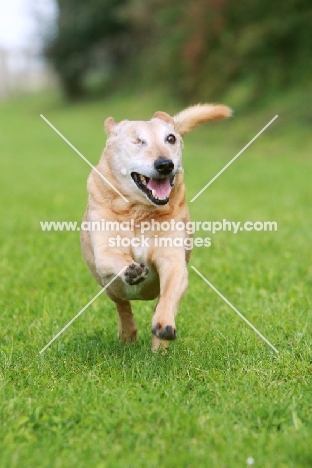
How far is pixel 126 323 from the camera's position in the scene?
4176 mm

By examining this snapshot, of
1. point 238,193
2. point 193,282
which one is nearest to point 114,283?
point 193,282

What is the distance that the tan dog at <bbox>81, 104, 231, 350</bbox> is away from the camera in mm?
3604

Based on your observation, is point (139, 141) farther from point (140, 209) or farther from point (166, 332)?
point (166, 332)

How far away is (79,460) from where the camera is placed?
267 centimetres

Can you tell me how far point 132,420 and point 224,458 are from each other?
0.51 m

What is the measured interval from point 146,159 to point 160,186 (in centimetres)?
17

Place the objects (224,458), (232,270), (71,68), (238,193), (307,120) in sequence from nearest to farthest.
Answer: (224,458) → (232,270) → (238,193) → (307,120) → (71,68)

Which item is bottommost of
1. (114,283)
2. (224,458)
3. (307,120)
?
(224,458)

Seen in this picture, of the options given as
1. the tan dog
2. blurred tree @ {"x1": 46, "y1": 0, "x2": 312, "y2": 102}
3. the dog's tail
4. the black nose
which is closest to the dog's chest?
the tan dog

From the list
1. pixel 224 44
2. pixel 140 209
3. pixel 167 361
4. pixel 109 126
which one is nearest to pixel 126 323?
pixel 167 361

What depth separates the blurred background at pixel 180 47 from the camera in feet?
58.3

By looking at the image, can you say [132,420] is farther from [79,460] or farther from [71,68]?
[71,68]

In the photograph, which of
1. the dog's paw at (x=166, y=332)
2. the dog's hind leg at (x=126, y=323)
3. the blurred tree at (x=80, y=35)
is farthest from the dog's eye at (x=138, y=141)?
the blurred tree at (x=80, y=35)

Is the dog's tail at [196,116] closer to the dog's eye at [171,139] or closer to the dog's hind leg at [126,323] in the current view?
the dog's eye at [171,139]
